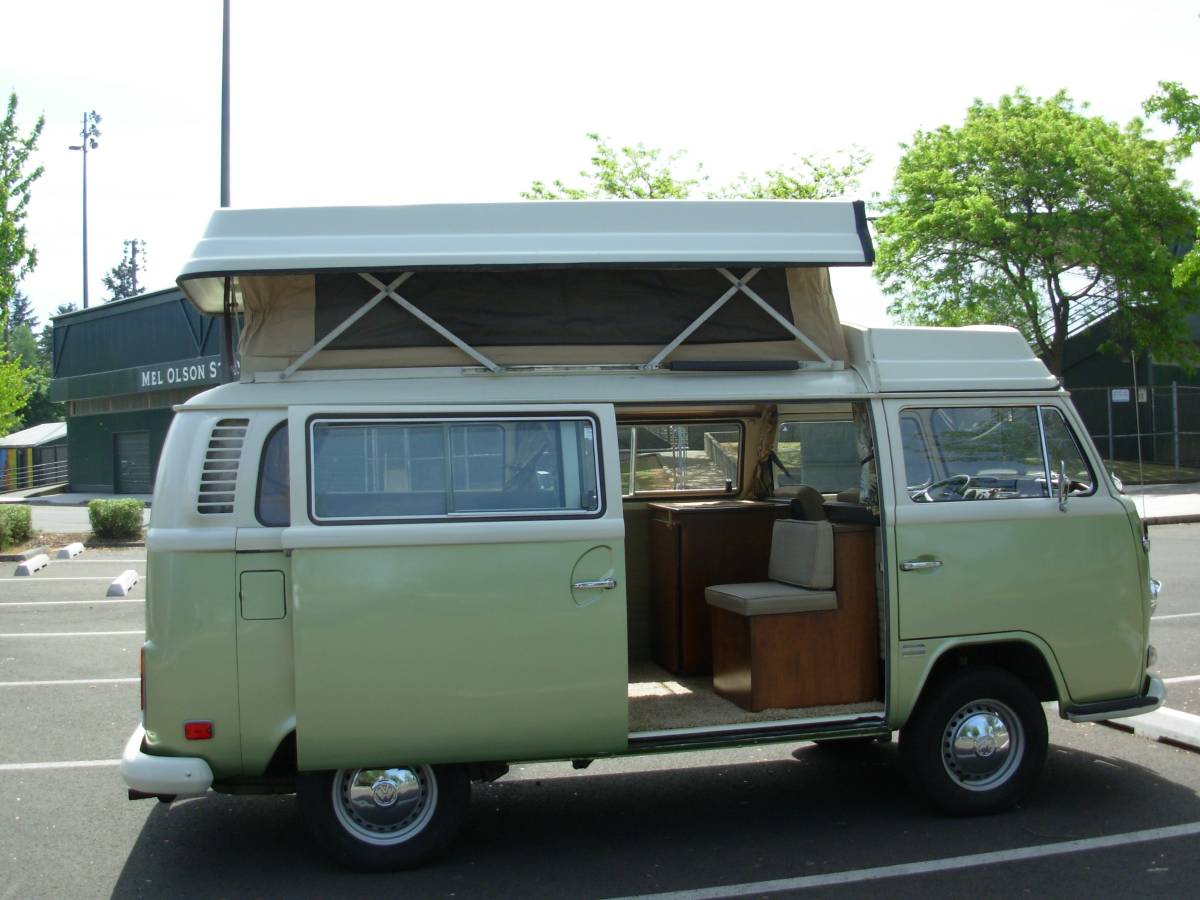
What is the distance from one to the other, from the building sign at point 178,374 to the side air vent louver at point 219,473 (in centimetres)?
2982

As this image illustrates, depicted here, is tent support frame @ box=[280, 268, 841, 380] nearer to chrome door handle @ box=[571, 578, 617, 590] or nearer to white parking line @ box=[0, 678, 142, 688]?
chrome door handle @ box=[571, 578, 617, 590]

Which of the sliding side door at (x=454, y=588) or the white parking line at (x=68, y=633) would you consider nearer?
the sliding side door at (x=454, y=588)

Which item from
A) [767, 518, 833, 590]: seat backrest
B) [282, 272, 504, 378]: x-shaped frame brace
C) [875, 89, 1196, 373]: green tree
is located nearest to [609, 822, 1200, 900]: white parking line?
[767, 518, 833, 590]: seat backrest

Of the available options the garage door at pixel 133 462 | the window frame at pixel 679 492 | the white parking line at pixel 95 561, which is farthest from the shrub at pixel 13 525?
the garage door at pixel 133 462

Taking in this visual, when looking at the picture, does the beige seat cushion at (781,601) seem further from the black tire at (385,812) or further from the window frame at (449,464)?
the black tire at (385,812)

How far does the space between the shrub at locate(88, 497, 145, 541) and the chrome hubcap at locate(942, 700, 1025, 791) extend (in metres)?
18.8

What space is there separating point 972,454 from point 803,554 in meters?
1.01

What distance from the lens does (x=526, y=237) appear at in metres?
5.34

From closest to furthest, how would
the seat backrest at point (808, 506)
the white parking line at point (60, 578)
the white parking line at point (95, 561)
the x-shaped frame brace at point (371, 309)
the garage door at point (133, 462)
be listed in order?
the x-shaped frame brace at point (371, 309), the seat backrest at point (808, 506), the white parking line at point (60, 578), the white parking line at point (95, 561), the garage door at point (133, 462)

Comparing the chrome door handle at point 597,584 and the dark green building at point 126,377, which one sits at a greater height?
the dark green building at point 126,377

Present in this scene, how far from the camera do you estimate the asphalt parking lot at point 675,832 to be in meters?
5.11

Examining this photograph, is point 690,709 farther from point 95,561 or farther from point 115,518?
point 115,518

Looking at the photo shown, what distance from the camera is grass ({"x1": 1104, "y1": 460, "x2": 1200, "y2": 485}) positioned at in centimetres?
2959

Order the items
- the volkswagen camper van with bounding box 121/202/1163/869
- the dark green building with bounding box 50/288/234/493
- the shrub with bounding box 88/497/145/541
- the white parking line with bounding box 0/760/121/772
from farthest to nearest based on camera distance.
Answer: the dark green building with bounding box 50/288/234/493, the shrub with bounding box 88/497/145/541, the white parking line with bounding box 0/760/121/772, the volkswagen camper van with bounding box 121/202/1163/869
